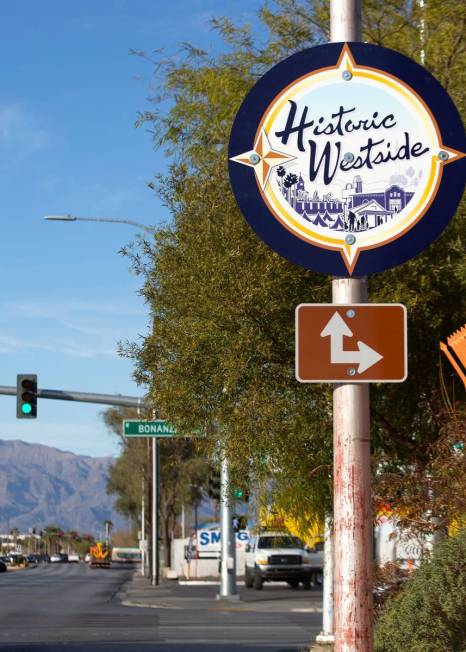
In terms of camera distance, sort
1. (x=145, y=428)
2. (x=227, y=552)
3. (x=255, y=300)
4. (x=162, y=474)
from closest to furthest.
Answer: (x=255, y=300)
(x=145, y=428)
(x=227, y=552)
(x=162, y=474)

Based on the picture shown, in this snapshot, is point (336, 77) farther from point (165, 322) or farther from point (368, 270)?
point (165, 322)

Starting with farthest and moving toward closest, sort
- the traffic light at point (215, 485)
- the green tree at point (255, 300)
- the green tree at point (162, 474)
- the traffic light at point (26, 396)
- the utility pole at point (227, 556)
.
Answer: the green tree at point (162, 474)
the utility pole at point (227, 556)
the traffic light at point (215, 485)
the traffic light at point (26, 396)
the green tree at point (255, 300)

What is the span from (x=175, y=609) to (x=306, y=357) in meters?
26.0

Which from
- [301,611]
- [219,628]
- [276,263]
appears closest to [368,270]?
[276,263]

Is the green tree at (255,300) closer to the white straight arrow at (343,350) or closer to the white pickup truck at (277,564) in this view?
the white straight arrow at (343,350)

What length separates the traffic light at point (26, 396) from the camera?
2997 cm

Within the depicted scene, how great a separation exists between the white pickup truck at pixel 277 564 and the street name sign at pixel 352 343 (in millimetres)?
39738

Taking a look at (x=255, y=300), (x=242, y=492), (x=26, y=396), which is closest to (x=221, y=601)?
(x=26, y=396)

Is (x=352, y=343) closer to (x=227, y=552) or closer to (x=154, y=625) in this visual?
(x=154, y=625)

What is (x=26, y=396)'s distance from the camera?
29984mm

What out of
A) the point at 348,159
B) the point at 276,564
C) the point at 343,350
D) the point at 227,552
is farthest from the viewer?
the point at 276,564

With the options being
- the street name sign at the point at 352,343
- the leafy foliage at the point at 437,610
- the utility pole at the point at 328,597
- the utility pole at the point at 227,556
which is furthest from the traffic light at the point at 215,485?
the street name sign at the point at 352,343

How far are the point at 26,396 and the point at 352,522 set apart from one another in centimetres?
2372

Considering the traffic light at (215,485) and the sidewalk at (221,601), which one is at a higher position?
the traffic light at (215,485)
